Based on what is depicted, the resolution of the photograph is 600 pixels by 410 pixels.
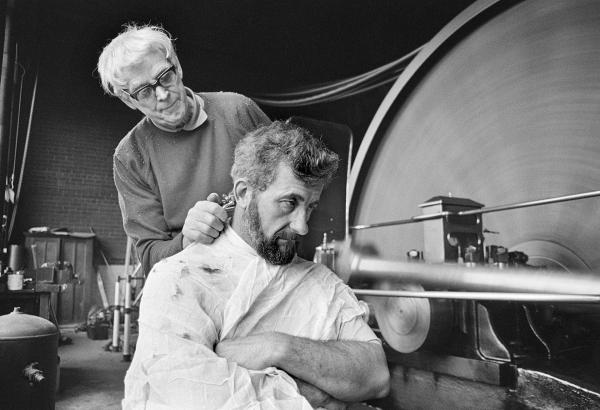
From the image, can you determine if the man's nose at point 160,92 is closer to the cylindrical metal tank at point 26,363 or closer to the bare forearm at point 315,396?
the bare forearm at point 315,396

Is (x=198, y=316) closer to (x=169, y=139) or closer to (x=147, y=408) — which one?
(x=147, y=408)

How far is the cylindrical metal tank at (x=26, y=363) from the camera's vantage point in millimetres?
1874

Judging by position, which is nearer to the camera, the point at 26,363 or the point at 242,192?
the point at 242,192

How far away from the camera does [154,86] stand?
1271mm

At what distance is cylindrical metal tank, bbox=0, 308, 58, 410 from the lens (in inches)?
73.8

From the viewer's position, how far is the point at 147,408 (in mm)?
862

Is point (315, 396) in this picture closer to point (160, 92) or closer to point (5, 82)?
point (160, 92)

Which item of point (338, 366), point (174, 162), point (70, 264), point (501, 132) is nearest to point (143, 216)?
point (174, 162)

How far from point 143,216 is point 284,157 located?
566mm

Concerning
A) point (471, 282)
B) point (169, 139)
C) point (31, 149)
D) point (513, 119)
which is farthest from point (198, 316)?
point (31, 149)

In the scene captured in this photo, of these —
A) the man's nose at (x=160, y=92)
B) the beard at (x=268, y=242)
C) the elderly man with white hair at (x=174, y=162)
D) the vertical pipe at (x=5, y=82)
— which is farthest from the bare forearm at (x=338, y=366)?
the vertical pipe at (x=5, y=82)

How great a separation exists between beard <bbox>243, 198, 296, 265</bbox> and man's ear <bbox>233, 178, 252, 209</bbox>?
2 centimetres

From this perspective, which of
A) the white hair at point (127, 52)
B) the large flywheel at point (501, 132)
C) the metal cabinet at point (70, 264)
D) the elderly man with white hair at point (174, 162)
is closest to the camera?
the white hair at point (127, 52)

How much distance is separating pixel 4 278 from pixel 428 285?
206 centimetres
